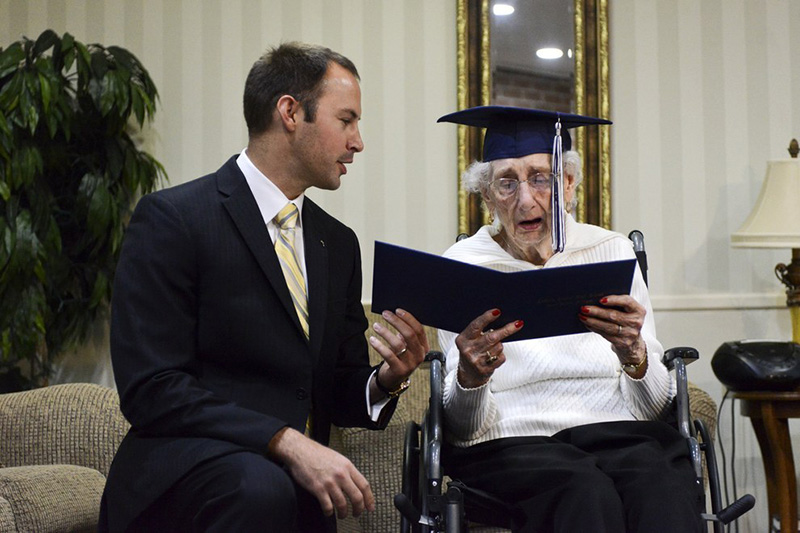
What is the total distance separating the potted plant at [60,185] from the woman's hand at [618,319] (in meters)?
2.19

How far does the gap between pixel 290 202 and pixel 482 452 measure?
0.71 metres

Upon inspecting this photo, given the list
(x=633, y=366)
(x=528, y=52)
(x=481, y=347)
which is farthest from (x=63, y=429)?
(x=528, y=52)

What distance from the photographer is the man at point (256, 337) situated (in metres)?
1.63

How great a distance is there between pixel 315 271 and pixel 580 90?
233 centimetres

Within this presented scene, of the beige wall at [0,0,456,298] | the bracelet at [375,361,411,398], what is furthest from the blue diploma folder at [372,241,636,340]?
the beige wall at [0,0,456,298]

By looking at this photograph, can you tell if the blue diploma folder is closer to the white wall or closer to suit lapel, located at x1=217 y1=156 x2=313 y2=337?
suit lapel, located at x1=217 y1=156 x2=313 y2=337

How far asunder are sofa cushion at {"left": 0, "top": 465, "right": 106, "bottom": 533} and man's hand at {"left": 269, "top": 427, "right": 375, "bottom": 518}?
2.46 ft

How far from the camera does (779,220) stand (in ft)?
11.8

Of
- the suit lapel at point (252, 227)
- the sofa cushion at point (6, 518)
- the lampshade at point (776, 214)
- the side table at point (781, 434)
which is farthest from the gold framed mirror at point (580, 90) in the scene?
the sofa cushion at point (6, 518)

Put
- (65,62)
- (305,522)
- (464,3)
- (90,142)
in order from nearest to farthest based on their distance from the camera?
(305,522) < (65,62) < (90,142) < (464,3)

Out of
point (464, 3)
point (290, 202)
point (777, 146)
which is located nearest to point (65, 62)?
point (464, 3)

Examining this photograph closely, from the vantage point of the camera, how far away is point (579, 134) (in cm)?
399

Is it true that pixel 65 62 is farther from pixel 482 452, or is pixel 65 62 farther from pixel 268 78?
pixel 482 452

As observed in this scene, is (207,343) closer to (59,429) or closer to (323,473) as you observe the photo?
(323,473)
